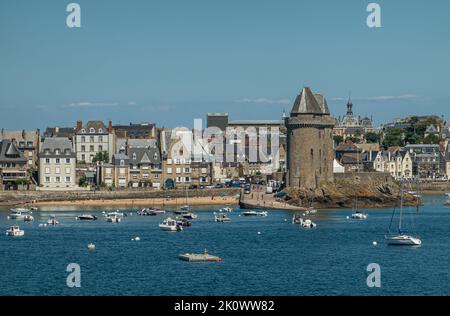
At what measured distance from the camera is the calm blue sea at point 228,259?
38.2 metres

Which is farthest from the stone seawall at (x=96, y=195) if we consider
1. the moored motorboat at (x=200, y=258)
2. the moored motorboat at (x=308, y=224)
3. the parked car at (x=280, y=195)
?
the moored motorboat at (x=200, y=258)

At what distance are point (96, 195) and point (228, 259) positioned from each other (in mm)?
54090

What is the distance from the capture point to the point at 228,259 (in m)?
47.4

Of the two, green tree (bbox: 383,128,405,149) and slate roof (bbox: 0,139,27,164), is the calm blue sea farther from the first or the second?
green tree (bbox: 383,128,405,149)

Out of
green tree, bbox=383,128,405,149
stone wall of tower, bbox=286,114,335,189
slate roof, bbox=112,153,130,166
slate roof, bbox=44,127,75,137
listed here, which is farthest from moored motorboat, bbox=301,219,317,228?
green tree, bbox=383,128,405,149

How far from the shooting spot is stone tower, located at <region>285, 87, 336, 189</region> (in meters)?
91.5

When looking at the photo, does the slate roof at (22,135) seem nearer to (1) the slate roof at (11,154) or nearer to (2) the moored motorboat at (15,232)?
(1) the slate roof at (11,154)

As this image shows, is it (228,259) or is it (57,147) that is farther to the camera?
(57,147)

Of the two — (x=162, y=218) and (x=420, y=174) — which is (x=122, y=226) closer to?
(x=162, y=218)

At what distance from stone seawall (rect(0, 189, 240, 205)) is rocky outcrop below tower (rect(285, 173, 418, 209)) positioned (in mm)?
11641

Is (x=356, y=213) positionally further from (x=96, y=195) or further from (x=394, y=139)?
(x=394, y=139)

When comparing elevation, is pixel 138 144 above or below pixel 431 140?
below

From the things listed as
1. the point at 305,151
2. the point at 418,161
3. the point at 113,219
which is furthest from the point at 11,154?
the point at 418,161
